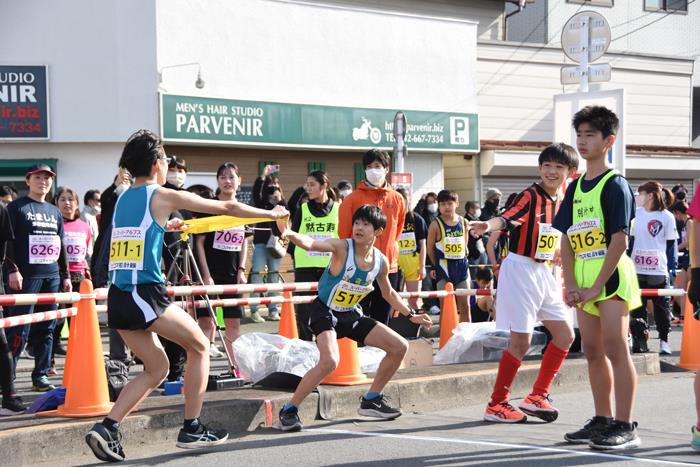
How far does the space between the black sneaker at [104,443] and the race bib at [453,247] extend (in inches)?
301

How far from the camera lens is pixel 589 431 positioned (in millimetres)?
6695

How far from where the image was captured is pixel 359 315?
25.6 feet

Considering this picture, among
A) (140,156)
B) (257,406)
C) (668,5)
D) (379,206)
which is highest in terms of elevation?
(668,5)

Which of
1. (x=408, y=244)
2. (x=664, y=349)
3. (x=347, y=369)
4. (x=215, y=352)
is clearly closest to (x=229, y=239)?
(x=347, y=369)

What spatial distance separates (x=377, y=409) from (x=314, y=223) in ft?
11.2

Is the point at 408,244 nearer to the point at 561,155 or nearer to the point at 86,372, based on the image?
the point at 561,155

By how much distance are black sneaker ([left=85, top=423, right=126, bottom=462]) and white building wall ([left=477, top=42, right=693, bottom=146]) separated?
68.0 feet

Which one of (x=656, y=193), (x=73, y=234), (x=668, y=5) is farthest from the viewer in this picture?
(x=668, y=5)

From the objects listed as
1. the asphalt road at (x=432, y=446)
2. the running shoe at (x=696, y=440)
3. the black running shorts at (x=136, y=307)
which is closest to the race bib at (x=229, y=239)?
the asphalt road at (x=432, y=446)

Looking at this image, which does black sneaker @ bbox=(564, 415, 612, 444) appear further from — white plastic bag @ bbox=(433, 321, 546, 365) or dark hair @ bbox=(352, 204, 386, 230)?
white plastic bag @ bbox=(433, 321, 546, 365)

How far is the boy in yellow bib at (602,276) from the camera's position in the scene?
21.3ft

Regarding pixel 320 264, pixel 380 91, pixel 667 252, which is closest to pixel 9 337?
pixel 320 264

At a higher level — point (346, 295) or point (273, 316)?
point (346, 295)

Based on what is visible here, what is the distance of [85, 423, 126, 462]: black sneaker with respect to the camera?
6.28m
